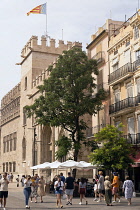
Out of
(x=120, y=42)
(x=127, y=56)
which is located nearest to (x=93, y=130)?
(x=127, y=56)

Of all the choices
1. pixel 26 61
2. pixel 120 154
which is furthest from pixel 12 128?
pixel 120 154

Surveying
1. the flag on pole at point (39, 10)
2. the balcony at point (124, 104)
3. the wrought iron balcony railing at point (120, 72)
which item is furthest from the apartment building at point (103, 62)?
the flag on pole at point (39, 10)

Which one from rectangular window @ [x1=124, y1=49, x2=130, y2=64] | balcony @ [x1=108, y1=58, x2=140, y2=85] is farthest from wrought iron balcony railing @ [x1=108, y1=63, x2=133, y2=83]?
rectangular window @ [x1=124, y1=49, x2=130, y2=64]

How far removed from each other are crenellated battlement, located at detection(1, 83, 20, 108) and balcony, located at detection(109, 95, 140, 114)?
36.8 meters

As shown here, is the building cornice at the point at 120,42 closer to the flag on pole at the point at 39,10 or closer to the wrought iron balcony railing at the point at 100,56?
the wrought iron balcony railing at the point at 100,56

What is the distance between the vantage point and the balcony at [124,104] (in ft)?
78.2

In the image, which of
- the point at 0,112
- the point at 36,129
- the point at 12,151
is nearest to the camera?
the point at 36,129

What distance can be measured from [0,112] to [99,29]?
Answer: 51333 millimetres

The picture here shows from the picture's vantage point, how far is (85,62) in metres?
25.7

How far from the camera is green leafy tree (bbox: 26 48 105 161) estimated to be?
80.4 ft

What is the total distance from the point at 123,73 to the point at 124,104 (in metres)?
2.51

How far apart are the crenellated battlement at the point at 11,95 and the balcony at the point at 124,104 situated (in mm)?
36836

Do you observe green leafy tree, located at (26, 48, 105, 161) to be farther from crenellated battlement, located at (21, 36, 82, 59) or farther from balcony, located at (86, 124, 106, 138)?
crenellated battlement, located at (21, 36, 82, 59)

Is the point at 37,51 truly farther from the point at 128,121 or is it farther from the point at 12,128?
the point at 128,121
